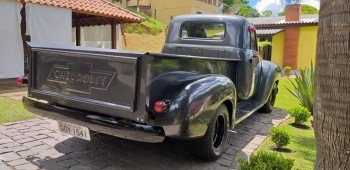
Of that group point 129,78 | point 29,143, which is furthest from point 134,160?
point 29,143

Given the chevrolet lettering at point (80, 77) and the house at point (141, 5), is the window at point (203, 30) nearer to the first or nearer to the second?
the chevrolet lettering at point (80, 77)

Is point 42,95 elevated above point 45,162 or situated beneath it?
elevated above

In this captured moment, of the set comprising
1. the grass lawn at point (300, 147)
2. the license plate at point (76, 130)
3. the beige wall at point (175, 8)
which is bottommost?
the grass lawn at point (300, 147)

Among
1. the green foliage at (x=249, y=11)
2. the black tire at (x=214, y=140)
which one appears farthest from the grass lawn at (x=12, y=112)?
the green foliage at (x=249, y=11)

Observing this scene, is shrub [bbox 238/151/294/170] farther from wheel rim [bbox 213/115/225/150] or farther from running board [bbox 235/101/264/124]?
running board [bbox 235/101/264/124]

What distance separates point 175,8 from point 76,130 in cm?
3515

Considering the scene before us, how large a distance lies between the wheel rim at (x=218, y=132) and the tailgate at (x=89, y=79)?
139cm

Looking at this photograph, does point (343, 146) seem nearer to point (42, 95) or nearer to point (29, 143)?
point (42, 95)

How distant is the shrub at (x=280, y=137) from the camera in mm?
4234

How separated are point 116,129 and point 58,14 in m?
8.53

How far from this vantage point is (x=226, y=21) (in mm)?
5020

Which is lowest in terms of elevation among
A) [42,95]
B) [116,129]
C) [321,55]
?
[116,129]

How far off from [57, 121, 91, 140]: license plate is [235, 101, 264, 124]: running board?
2186 mm

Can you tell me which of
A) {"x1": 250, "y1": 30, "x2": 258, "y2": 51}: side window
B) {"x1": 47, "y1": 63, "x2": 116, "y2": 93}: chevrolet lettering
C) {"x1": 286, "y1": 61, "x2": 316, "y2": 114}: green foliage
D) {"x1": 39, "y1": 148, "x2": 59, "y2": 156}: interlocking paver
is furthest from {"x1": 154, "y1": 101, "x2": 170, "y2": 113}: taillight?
{"x1": 286, "y1": 61, "x2": 316, "y2": 114}: green foliage
